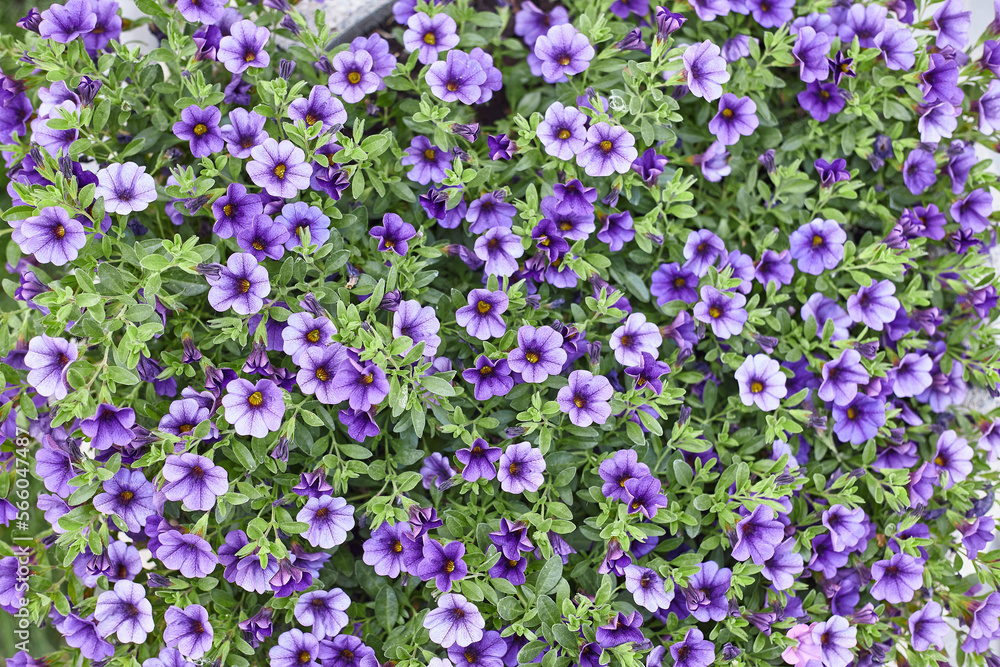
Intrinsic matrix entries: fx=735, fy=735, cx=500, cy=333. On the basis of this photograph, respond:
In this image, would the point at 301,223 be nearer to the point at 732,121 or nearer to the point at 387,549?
the point at 387,549

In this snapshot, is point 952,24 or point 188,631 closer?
point 188,631

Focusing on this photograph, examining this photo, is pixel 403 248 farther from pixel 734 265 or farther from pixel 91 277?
pixel 734 265

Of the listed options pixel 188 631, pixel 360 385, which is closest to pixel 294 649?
pixel 188 631

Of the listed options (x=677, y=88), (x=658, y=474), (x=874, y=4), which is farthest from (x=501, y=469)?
(x=874, y=4)

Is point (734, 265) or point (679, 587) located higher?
point (734, 265)

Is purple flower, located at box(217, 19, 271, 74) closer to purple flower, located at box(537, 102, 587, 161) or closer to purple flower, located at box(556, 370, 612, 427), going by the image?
purple flower, located at box(537, 102, 587, 161)

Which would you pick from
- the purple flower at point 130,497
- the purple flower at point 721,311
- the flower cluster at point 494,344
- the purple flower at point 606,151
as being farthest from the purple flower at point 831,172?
the purple flower at point 130,497
